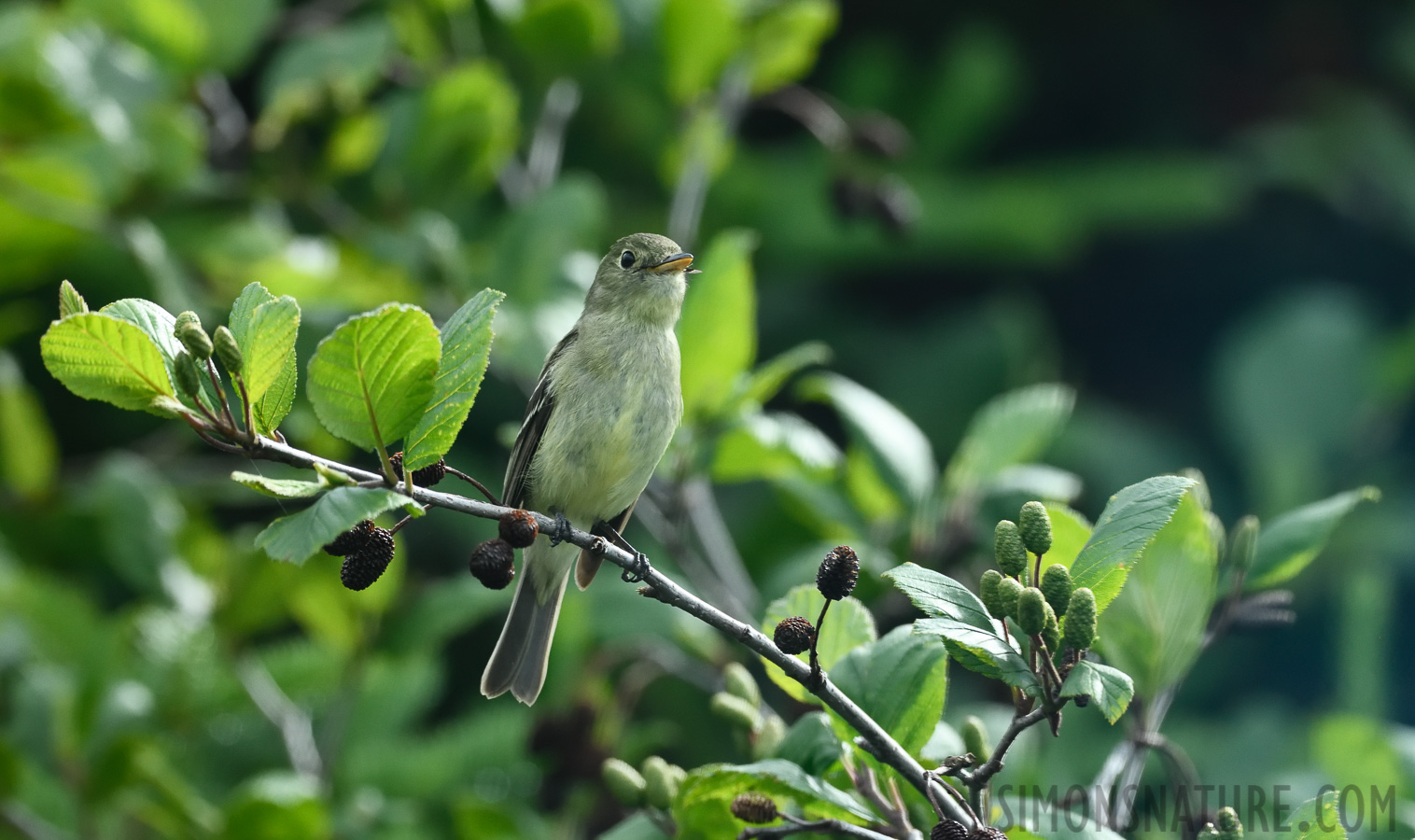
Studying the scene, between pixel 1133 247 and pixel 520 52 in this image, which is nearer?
pixel 520 52

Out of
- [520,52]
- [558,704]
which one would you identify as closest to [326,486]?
[558,704]

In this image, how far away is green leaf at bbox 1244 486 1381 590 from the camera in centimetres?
162

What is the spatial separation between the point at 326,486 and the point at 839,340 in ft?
9.57

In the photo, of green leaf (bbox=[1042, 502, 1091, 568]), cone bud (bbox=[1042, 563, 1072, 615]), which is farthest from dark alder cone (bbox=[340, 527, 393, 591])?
green leaf (bbox=[1042, 502, 1091, 568])

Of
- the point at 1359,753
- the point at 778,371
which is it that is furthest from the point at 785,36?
the point at 1359,753

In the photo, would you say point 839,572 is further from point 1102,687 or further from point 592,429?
point 592,429

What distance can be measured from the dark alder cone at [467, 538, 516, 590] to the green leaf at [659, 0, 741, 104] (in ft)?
6.13

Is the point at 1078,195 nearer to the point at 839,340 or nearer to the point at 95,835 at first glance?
the point at 839,340

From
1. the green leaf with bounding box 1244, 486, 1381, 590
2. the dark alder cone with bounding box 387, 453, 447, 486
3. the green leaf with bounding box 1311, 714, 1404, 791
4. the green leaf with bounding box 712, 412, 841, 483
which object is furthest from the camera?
the green leaf with bounding box 712, 412, 841, 483

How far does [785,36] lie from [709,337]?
1.02m

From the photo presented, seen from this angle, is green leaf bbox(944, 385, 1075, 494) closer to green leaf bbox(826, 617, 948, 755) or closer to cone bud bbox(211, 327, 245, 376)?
green leaf bbox(826, 617, 948, 755)

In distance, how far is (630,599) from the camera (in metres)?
2.66

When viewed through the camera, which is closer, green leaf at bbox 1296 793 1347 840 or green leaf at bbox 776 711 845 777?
green leaf at bbox 1296 793 1347 840

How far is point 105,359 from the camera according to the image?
3.91 ft
